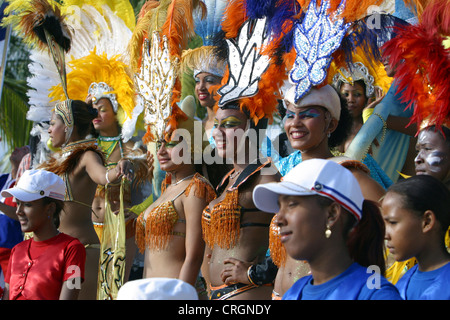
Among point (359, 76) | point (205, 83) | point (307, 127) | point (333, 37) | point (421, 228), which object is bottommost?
point (421, 228)

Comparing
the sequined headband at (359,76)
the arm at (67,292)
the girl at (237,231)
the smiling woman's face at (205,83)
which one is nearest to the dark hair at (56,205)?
the arm at (67,292)

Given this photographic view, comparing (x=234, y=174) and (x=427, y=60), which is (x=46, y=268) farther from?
(x=427, y=60)

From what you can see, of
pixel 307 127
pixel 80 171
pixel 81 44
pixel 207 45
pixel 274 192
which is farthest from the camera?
pixel 81 44

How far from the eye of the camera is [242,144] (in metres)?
4.67

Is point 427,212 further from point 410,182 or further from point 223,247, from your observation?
point 223,247

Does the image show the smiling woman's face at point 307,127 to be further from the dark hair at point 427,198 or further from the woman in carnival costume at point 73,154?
the woman in carnival costume at point 73,154

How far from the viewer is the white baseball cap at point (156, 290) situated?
102 inches

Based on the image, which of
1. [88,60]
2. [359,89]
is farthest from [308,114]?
[88,60]

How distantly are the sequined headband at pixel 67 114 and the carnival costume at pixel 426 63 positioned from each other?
9.85 feet

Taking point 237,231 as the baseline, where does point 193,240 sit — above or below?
below

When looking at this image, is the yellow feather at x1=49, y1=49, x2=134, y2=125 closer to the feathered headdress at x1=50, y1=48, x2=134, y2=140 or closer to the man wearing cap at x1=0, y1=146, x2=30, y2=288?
the feathered headdress at x1=50, y1=48, x2=134, y2=140

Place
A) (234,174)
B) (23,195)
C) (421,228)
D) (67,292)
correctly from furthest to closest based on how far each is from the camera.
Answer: (234,174) < (23,195) < (67,292) < (421,228)

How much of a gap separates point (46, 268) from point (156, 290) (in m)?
2.06
